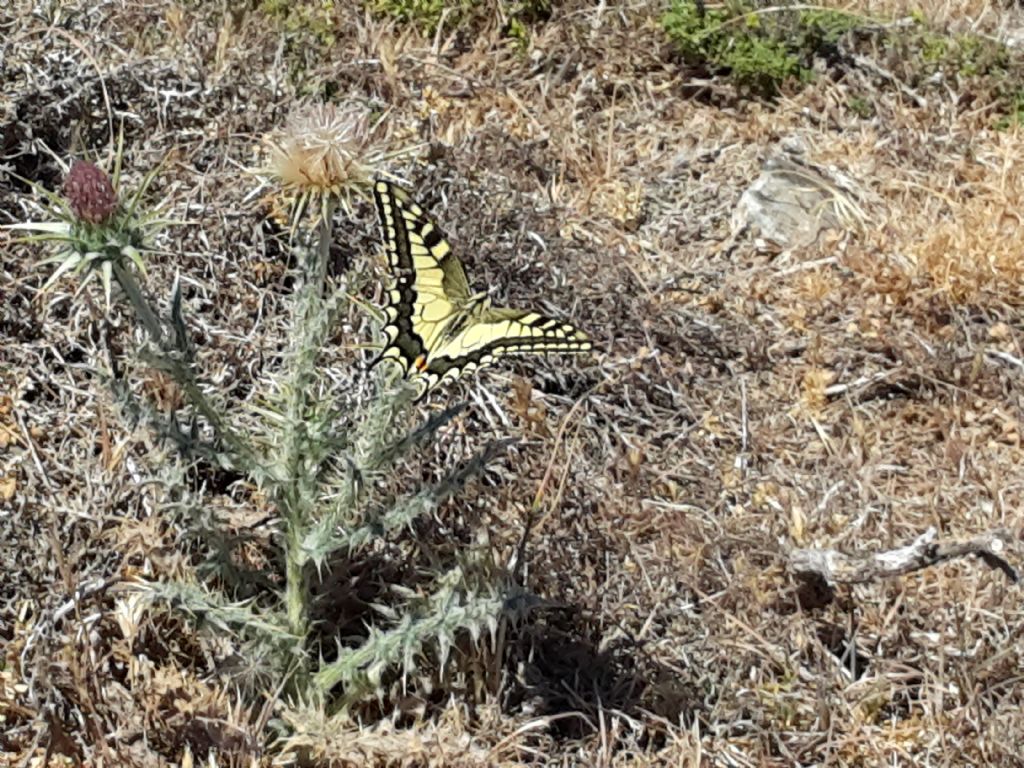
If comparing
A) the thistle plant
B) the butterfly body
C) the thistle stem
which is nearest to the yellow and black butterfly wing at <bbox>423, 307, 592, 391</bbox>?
the butterfly body

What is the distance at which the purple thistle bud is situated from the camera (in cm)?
265

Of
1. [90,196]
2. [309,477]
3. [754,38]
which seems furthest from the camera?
[754,38]

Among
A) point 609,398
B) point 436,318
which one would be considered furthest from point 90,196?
point 609,398

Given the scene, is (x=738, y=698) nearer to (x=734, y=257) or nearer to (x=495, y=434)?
(x=495, y=434)

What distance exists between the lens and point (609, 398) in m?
4.31

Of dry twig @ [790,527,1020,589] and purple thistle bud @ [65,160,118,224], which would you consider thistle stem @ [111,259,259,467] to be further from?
dry twig @ [790,527,1020,589]

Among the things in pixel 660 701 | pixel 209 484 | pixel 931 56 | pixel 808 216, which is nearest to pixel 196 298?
pixel 209 484

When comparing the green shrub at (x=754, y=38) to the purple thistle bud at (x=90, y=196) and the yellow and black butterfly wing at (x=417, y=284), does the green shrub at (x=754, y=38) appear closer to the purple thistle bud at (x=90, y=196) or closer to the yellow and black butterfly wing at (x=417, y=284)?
the yellow and black butterfly wing at (x=417, y=284)

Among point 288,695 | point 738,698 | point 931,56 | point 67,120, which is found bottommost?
point 738,698

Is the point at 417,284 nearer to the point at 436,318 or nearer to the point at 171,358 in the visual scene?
the point at 436,318

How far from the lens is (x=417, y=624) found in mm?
3281

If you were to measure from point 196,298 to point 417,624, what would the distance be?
147 centimetres

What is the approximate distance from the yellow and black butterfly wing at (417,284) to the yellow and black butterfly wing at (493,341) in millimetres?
44

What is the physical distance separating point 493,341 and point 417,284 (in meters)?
0.30
